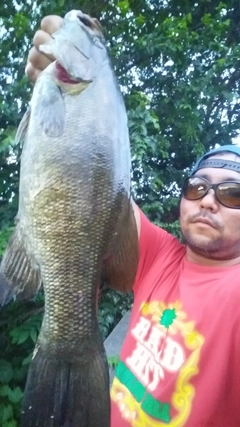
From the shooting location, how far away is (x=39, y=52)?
Answer: 159cm

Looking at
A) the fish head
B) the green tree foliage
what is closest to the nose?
the fish head

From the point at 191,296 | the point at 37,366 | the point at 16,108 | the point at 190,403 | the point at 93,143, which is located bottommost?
the point at 190,403

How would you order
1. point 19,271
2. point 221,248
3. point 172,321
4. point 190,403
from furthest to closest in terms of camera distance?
point 221,248 < point 172,321 < point 190,403 < point 19,271

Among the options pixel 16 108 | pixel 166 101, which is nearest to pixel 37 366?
pixel 16 108

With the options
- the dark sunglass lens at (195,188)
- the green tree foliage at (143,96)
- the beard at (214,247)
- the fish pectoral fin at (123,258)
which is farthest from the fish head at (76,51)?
the green tree foliage at (143,96)

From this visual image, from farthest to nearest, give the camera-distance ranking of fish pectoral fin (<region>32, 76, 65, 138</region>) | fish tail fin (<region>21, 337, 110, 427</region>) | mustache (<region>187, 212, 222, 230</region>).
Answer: mustache (<region>187, 212, 222, 230</region>), fish pectoral fin (<region>32, 76, 65, 138</region>), fish tail fin (<region>21, 337, 110, 427</region>)

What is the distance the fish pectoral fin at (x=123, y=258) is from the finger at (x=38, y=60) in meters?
0.49

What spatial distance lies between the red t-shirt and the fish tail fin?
0.38 meters

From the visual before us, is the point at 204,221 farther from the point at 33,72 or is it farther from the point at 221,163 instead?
the point at 33,72

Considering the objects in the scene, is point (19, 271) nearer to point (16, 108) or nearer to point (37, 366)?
point (37, 366)

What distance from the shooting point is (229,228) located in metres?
1.90

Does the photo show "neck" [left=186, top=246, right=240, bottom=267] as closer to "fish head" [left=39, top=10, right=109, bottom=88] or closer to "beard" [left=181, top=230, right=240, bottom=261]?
"beard" [left=181, top=230, right=240, bottom=261]

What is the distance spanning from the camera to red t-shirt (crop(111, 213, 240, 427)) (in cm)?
163

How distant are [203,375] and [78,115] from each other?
2.81 ft
